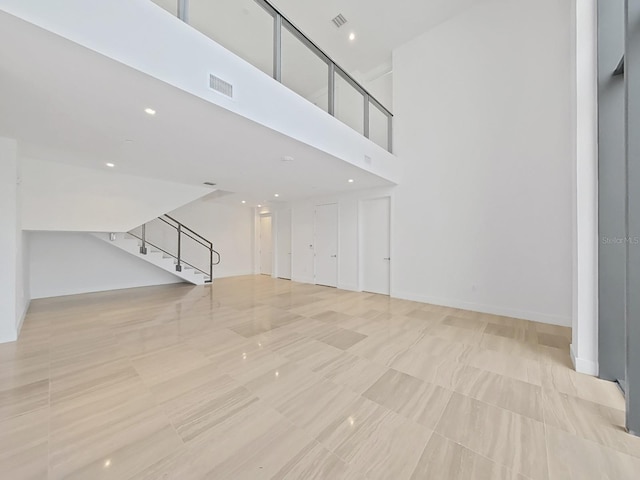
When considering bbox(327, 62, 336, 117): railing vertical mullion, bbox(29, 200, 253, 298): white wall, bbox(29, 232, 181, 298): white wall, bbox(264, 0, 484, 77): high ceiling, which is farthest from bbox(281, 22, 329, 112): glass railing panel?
bbox(29, 232, 181, 298): white wall

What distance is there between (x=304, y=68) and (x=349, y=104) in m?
1.30

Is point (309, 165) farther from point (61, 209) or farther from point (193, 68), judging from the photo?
point (61, 209)

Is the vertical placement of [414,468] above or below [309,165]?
below

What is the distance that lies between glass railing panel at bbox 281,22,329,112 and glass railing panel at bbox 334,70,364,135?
0.28 metres

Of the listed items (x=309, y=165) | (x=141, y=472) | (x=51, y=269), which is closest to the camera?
(x=141, y=472)

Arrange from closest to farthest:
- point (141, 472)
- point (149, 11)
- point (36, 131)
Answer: point (141, 472) → point (149, 11) → point (36, 131)

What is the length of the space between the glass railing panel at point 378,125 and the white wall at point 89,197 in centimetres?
479

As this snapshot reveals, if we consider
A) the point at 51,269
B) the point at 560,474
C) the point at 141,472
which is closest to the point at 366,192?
the point at 560,474

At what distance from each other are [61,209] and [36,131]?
2.23 m

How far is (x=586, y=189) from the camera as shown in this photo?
2676 millimetres

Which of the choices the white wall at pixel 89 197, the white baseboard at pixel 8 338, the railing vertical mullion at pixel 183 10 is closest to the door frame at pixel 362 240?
the white wall at pixel 89 197

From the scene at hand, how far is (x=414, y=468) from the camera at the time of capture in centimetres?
153

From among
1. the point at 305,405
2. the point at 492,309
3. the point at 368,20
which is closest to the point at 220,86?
the point at 305,405

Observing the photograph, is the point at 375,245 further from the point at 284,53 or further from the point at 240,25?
the point at 240,25
